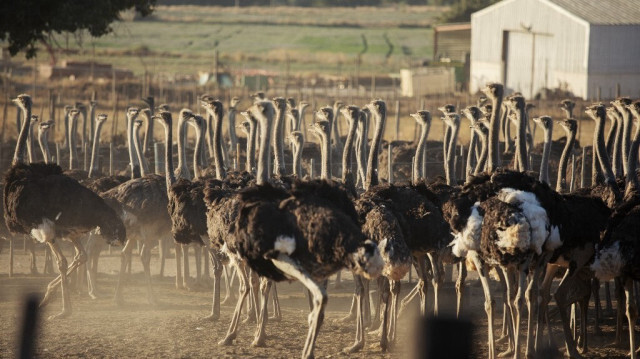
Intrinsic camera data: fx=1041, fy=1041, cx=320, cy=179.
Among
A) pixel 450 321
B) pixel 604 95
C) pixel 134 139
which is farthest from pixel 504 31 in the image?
pixel 450 321

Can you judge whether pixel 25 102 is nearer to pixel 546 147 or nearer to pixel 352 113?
pixel 352 113

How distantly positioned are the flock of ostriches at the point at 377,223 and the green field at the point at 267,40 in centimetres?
3189

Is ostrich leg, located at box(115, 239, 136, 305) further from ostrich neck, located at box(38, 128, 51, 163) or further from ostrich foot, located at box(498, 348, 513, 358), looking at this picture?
ostrich foot, located at box(498, 348, 513, 358)

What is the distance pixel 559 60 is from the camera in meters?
33.8

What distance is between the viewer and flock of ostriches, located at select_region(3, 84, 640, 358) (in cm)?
784

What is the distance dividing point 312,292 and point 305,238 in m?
0.40

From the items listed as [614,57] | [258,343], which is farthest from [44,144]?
[614,57]

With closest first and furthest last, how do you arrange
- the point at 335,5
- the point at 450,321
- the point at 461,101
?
the point at 450,321 < the point at 461,101 < the point at 335,5

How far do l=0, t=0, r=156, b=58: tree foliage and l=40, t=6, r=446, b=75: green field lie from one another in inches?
898

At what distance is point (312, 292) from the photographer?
7.69 metres

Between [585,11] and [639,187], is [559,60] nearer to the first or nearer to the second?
[585,11]

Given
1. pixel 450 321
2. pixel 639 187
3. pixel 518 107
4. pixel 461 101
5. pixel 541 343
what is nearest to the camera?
pixel 450 321

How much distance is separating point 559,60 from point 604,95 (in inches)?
92.8

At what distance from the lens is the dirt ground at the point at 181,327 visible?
9039 millimetres
